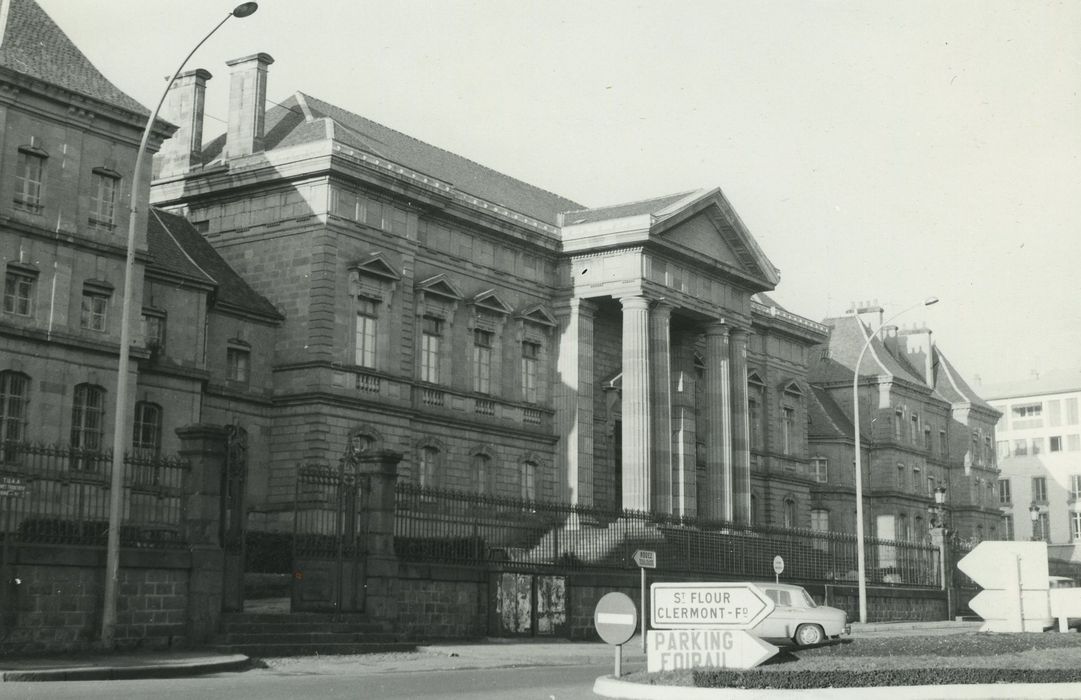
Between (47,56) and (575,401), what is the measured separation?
2308cm

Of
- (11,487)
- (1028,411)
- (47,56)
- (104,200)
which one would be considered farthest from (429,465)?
(1028,411)

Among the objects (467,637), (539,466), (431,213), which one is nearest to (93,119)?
(431,213)

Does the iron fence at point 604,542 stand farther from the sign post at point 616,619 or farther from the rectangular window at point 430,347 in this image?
the sign post at point 616,619

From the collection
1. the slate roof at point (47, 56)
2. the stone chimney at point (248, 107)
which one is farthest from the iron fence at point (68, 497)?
the stone chimney at point (248, 107)

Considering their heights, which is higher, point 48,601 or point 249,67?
point 249,67

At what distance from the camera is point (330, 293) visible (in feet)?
141

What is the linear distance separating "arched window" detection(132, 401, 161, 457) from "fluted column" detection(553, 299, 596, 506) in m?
16.8

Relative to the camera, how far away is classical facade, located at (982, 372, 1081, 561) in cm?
10062

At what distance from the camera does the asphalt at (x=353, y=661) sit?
1975 centimetres

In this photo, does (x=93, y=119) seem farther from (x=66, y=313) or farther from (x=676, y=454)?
(x=676, y=454)

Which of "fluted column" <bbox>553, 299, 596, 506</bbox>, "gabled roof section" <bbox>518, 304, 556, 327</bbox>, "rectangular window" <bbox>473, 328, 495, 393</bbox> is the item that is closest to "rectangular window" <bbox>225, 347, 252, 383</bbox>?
"rectangular window" <bbox>473, 328, 495, 393</bbox>

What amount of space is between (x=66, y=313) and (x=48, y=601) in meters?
14.3

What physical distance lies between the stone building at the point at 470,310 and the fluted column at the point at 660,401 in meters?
0.08

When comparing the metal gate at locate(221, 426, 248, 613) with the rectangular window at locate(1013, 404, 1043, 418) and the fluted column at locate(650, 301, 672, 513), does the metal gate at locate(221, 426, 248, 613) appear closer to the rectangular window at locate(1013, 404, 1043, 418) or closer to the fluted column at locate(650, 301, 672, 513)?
the fluted column at locate(650, 301, 672, 513)
